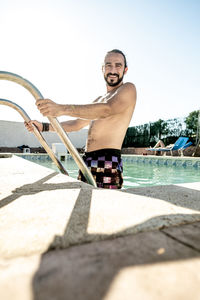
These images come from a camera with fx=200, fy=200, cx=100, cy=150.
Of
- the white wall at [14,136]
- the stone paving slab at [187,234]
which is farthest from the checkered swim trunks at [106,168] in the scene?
the white wall at [14,136]

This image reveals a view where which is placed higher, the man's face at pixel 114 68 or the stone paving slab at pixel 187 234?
the man's face at pixel 114 68

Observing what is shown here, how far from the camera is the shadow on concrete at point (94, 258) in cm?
38

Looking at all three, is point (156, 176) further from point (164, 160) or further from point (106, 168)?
point (106, 168)

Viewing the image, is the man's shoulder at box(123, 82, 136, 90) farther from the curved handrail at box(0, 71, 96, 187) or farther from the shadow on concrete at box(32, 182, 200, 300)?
the shadow on concrete at box(32, 182, 200, 300)

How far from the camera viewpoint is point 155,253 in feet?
1.67

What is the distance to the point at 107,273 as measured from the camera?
43 centimetres

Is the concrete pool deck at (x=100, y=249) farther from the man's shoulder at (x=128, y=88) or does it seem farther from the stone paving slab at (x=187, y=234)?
the man's shoulder at (x=128, y=88)

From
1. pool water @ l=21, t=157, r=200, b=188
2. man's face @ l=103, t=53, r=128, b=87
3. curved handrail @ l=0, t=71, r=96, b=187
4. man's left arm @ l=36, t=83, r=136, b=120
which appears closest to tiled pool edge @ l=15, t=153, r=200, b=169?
pool water @ l=21, t=157, r=200, b=188

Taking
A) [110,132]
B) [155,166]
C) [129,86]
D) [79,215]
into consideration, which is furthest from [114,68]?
[155,166]

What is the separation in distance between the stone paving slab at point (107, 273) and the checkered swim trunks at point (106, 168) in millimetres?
1528

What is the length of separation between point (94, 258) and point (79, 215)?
0.29m

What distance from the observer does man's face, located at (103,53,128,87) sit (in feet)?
7.19

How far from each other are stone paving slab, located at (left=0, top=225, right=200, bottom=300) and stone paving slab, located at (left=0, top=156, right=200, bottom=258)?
0.19 feet

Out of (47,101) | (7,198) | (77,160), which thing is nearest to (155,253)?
(7,198)
